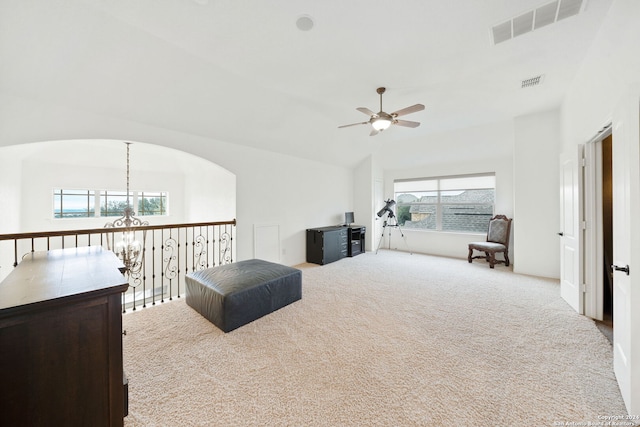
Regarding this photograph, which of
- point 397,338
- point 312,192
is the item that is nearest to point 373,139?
point 312,192

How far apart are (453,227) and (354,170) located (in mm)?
3065

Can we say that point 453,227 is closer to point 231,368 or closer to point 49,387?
point 231,368

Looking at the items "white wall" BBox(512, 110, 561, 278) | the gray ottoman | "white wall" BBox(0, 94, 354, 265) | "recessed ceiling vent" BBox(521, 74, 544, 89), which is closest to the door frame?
"recessed ceiling vent" BBox(521, 74, 544, 89)

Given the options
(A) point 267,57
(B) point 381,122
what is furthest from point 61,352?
(B) point 381,122

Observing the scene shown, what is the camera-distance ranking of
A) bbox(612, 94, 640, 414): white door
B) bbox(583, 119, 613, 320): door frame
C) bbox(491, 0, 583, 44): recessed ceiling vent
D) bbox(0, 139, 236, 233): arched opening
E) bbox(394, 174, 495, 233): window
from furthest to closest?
bbox(394, 174, 495, 233): window, bbox(0, 139, 236, 233): arched opening, bbox(583, 119, 613, 320): door frame, bbox(491, 0, 583, 44): recessed ceiling vent, bbox(612, 94, 640, 414): white door

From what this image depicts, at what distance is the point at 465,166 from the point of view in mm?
5902

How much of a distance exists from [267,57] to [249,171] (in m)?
2.24

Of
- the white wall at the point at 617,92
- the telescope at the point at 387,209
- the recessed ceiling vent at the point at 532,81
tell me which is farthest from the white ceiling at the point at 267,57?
the telescope at the point at 387,209

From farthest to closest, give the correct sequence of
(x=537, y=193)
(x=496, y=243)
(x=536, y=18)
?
(x=496, y=243) → (x=537, y=193) → (x=536, y=18)

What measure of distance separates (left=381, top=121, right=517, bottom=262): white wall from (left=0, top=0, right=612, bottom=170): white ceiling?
1.10 m

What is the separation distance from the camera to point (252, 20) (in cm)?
211

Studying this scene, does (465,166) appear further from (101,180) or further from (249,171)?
(101,180)

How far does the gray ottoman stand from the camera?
255 centimetres

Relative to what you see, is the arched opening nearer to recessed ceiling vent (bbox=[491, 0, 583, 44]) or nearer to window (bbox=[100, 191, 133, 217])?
window (bbox=[100, 191, 133, 217])
